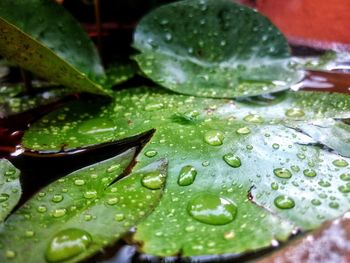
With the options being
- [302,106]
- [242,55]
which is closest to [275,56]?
[242,55]

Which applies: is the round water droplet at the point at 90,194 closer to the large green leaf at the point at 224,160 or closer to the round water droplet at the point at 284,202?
the large green leaf at the point at 224,160

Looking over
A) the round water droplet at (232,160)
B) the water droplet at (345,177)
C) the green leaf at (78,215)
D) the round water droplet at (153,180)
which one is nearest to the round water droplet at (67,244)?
the green leaf at (78,215)

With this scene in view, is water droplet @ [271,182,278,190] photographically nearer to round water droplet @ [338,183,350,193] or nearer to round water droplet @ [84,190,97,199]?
round water droplet @ [338,183,350,193]

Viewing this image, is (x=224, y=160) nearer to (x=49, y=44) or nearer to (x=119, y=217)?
(x=119, y=217)

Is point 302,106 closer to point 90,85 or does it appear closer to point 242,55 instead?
point 242,55

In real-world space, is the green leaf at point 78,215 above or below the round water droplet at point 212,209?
below

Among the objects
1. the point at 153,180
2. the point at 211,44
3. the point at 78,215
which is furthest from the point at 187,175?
the point at 211,44
